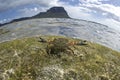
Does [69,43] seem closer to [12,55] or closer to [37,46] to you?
[37,46]

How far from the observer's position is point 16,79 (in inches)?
957

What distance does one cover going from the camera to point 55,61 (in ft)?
87.4

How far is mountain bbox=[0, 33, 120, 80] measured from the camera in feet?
82.4

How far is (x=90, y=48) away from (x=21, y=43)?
27.8 feet

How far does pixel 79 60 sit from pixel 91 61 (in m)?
1.38

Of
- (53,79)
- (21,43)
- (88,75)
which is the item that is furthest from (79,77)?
(21,43)

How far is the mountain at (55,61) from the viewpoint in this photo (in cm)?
2512

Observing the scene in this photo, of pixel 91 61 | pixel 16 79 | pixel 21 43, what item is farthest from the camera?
pixel 21 43

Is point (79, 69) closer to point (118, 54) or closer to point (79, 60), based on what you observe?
point (79, 60)

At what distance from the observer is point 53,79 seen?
80.9ft

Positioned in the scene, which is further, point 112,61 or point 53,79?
point 112,61

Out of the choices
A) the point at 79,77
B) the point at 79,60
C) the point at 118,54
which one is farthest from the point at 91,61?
the point at 118,54

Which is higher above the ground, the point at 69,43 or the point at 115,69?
the point at 69,43

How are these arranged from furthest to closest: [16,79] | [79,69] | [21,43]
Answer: [21,43], [79,69], [16,79]
